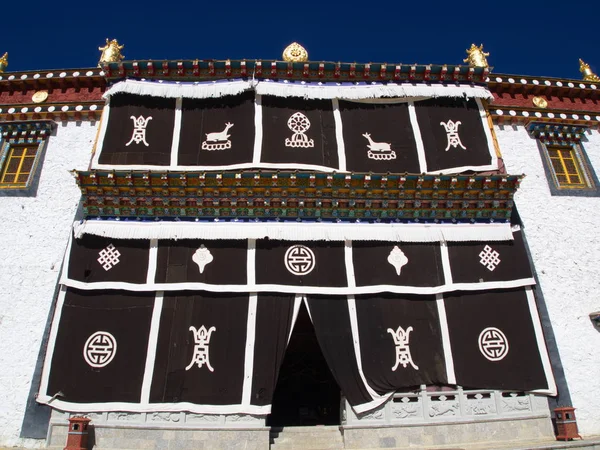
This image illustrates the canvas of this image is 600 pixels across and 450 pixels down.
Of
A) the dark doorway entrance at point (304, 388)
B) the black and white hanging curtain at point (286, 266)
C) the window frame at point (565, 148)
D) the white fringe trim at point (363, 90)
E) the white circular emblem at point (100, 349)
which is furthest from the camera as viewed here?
the window frame at point (565, 148)

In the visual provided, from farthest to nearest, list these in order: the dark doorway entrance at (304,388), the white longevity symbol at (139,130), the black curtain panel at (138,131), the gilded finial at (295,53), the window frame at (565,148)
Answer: the gilded finial at (295,53), the window frame at (565,148), the dark doorway entrance at (304,388), the white longevity symbol at (139,130), the black curtain panel at (138,131)

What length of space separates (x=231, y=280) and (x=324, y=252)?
1954 millimetres

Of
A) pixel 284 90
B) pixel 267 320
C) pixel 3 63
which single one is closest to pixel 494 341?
pixel 267 320

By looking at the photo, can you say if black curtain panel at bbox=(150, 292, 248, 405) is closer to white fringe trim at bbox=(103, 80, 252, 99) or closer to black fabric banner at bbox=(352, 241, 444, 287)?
black fabric banner at bbox=(352, 241, 444, 287)

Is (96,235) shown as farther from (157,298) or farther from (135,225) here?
(157,298)

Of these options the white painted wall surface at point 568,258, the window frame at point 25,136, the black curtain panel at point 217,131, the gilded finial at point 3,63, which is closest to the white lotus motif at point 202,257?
the black curtain panel at point 217,131

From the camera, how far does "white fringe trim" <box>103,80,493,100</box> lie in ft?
33.8

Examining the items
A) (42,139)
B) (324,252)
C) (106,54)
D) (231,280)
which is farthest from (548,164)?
(42,139)

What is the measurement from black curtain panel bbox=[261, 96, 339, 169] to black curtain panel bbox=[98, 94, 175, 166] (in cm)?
222

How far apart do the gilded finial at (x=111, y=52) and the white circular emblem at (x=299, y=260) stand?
6.84 meters

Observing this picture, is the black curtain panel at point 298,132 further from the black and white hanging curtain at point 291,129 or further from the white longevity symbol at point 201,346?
the white longevity symbol at point 201,346

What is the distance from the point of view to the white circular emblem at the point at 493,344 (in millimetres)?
8539

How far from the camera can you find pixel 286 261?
29.2 feet

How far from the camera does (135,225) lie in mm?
9102
